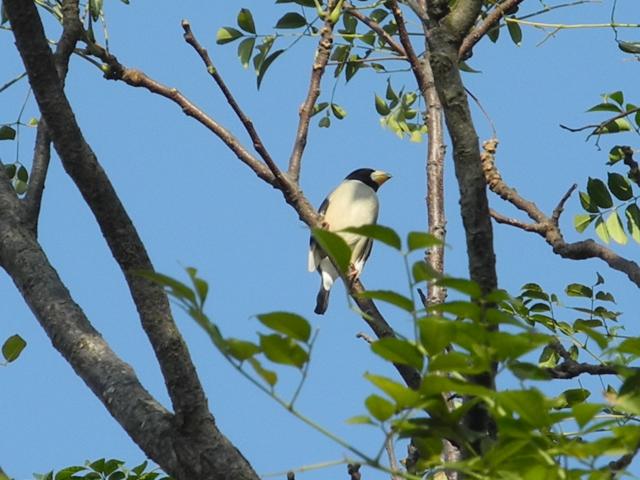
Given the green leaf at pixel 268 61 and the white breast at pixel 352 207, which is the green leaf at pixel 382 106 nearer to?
the green leaf at pixel 268 61

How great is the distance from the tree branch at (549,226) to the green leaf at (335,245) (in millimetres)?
→ 1601

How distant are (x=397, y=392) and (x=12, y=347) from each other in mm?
1418

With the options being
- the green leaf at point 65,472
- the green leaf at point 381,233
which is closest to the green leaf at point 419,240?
the green leaf at point 381,233

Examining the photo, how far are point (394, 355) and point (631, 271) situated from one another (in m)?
1.56

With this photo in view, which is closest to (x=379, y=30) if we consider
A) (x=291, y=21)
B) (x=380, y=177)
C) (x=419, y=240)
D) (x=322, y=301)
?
(x=291, y=21)

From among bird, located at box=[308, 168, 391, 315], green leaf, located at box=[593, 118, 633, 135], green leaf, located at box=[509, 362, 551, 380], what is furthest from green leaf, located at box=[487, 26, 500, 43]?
green leaf, located at box=[509, 362, 551, 380]

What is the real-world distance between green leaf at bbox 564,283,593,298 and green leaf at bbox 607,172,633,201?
47 centimetres

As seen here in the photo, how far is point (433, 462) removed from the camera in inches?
65.9

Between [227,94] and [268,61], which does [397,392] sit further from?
[268,61]

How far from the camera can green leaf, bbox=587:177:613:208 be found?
364 cm

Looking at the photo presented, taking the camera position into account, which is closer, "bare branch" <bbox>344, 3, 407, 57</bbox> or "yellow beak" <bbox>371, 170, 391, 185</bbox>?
"bare branch" <bbox>344, 3, 407, 57</bbox>

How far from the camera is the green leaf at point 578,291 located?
4035 millimetres

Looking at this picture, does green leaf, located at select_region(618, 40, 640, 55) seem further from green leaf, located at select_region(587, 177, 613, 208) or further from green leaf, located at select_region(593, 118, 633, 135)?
green leaf, located at select_region(587, 177, 613, 208)

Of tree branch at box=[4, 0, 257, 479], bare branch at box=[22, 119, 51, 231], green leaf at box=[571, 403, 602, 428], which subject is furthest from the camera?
bare branch at box=[22, 119, 51, 231]
